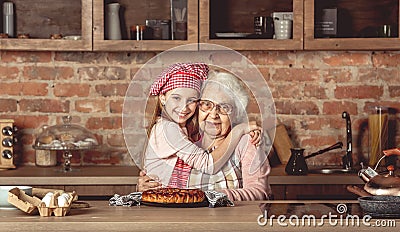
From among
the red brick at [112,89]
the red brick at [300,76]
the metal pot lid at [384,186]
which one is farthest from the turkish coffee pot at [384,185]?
the red brick at [112,89]

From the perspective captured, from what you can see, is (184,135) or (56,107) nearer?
(184,135)

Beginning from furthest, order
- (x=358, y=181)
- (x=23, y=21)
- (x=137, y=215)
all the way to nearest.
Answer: (x=23, y=21) < (x=358, y=181) < (x=137, y=215)

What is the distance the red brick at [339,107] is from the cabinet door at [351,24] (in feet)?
1.32

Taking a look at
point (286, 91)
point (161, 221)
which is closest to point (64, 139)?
point (286, 91)

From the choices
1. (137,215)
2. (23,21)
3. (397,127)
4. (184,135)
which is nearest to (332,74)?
(397,127)

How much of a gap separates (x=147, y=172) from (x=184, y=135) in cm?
27

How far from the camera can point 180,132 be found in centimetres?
370

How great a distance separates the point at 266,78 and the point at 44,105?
136cm

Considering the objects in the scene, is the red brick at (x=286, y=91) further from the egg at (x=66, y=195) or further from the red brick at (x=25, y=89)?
the egg at (x=66, y=195)

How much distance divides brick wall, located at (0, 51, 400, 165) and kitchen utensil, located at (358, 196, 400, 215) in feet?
7.07

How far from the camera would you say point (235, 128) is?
369 cm

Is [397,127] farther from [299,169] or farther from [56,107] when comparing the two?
[56,107]

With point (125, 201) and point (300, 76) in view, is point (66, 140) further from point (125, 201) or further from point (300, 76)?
point (125, 201)

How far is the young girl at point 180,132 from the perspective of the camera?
3.63 metres
